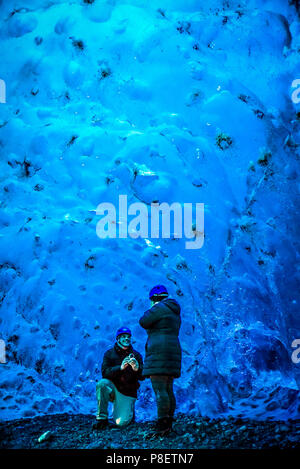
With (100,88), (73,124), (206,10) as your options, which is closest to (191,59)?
(206,10)

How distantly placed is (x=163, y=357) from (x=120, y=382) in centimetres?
56

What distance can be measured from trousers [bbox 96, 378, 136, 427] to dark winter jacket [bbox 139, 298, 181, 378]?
1.45ft

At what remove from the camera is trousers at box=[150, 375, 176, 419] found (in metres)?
2.78

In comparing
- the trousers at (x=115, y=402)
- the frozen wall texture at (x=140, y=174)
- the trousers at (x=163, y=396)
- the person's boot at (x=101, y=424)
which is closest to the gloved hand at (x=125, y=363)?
the trousers at (x=115, y=402)

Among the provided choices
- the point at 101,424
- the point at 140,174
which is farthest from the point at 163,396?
the point at 140,174

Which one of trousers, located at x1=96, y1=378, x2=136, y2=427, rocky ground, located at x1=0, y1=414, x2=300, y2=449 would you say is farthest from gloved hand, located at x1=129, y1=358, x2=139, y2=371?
rocky ground, located at x1=0, y1=414, x2=300, y2=449

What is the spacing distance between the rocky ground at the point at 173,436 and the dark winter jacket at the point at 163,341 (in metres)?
0.43

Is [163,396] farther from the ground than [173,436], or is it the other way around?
[163,396]

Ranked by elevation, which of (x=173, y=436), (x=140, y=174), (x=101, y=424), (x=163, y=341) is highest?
(x=140, y=174)

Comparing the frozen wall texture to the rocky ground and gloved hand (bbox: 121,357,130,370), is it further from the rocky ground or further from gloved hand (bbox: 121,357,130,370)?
gloved hand (bbox: 121,357,130,370)

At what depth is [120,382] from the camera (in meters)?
3.16

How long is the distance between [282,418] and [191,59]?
367 cm

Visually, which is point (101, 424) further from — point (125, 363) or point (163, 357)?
point (163, 357)

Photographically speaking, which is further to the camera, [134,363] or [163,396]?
[134,363]
